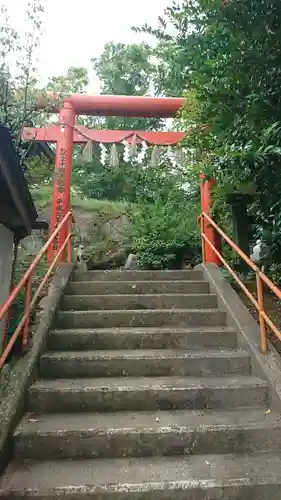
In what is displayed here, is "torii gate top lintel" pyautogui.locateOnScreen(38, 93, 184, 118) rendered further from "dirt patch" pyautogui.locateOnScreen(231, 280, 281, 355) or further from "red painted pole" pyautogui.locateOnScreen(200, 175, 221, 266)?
"dirt patch" pyautogui.locateOnScreen(231, 280, 281, 355)

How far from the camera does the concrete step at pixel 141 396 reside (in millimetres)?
2775

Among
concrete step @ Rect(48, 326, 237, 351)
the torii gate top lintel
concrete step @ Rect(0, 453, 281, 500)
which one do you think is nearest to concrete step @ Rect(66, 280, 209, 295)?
concrete step @ Rect(48, 326, 237, 351)

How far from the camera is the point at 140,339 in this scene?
3480mm

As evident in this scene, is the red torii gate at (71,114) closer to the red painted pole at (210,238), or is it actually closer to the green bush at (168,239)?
the green bush at (168,239)

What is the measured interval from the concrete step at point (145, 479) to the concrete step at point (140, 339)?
3.85ft

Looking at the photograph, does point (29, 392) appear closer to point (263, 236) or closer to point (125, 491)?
point (125, 491)

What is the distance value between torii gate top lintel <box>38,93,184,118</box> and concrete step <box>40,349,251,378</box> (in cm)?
487

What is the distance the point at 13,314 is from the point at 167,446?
187 cm

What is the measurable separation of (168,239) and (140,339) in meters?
3.36

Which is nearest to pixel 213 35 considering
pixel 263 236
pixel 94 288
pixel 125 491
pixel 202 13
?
pixel 202 13

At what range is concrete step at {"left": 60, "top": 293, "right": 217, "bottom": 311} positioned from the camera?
411 centimetres

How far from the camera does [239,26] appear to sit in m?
2.66

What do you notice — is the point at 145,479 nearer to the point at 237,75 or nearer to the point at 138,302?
the point at 138,302

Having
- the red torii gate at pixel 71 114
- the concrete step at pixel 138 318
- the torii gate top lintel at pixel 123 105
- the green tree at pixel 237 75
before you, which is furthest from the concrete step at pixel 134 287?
the torii gate top lintel at pixel 123 105
